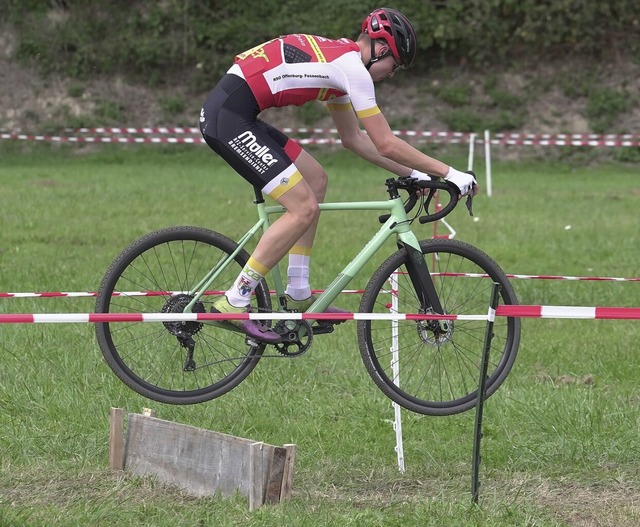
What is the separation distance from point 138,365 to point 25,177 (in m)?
18.9

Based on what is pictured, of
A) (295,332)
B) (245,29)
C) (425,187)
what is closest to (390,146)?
(425,187)

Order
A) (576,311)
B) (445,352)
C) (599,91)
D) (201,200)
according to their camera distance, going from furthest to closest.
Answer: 1. (599,91)
2. (201,200)
3. (445,352)
4. (576,311)

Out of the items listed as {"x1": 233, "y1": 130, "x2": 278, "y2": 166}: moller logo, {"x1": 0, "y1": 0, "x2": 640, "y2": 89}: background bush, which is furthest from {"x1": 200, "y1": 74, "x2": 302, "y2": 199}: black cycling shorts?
{"x1": 0, "y1": 0, "x2": 640, "y2": 89}: background bush

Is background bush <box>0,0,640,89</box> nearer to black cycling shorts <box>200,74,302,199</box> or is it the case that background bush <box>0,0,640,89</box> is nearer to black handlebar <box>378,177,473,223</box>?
black handlebar <box>378,177,473,223</box>

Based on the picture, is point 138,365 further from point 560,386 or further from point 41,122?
point 41,122

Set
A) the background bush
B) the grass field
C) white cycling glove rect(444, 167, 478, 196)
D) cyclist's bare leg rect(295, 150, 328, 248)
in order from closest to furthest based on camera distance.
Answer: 1. the grass field
2. white cycling glove rect(444, 167, 478, 196)
3. cyclist's bare leg rect(295, 150, 328, 248)
4. the background bush

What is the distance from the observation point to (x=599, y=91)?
1288 inches

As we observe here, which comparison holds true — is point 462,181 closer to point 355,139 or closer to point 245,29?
point 355,139

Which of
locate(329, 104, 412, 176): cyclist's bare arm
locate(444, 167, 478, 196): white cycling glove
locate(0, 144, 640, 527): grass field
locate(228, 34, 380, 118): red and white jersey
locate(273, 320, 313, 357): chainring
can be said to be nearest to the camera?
locate(0, 144, 640, 527): grass field

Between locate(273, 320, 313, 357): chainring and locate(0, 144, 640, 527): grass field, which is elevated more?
locate(273, 320, 313, 357): chainring

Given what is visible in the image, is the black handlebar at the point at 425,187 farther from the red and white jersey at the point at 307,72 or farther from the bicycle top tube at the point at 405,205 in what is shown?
the red and white jersey at the point at 307,72

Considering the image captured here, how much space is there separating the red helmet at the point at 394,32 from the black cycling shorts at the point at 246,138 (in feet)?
2.35

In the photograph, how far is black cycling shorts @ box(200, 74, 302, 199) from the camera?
19.6ft

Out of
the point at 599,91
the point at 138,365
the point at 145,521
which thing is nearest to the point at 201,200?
the point at 138,365
